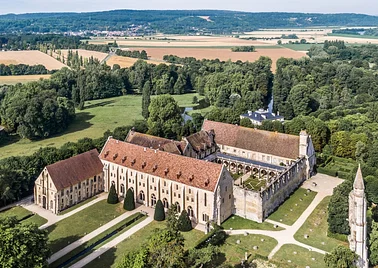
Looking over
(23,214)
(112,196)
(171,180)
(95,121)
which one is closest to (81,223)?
(112,196)

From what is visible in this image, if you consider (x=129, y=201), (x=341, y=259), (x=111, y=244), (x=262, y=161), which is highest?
(x=341, y=259)

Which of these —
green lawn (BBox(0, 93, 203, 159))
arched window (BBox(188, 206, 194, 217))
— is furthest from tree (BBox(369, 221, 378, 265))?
green lawn (BBox(0, 93, 203, 159))

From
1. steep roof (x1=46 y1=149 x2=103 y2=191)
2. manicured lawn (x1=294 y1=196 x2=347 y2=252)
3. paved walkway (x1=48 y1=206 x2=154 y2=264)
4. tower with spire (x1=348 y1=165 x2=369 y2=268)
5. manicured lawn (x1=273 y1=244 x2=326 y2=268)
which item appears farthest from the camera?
steep roof (x1=46 y1=149 x2=103 y2=191)

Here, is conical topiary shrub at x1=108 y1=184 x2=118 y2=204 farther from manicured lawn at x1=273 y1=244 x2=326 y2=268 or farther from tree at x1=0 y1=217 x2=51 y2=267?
manicured lawn at x1=273 y1=244 x2=326 y2=268

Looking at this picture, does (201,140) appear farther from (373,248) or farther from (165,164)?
(373,248)

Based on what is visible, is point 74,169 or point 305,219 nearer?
point 305,219

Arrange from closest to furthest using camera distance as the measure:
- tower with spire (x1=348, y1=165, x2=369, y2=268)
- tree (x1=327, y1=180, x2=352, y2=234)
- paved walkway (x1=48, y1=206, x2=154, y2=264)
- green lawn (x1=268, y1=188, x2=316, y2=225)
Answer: tower with spire (x1=348, y1=165, x2=369, y2=268) → paved walkway (x1=48, y1=206, x2=154, y2=264) → tree (x1=327, y1=180, x2=352, y2=234) → green lawn (x1=268, y1=188, x2=316, y2=225)

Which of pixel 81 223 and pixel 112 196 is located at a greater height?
pixel 112 196
